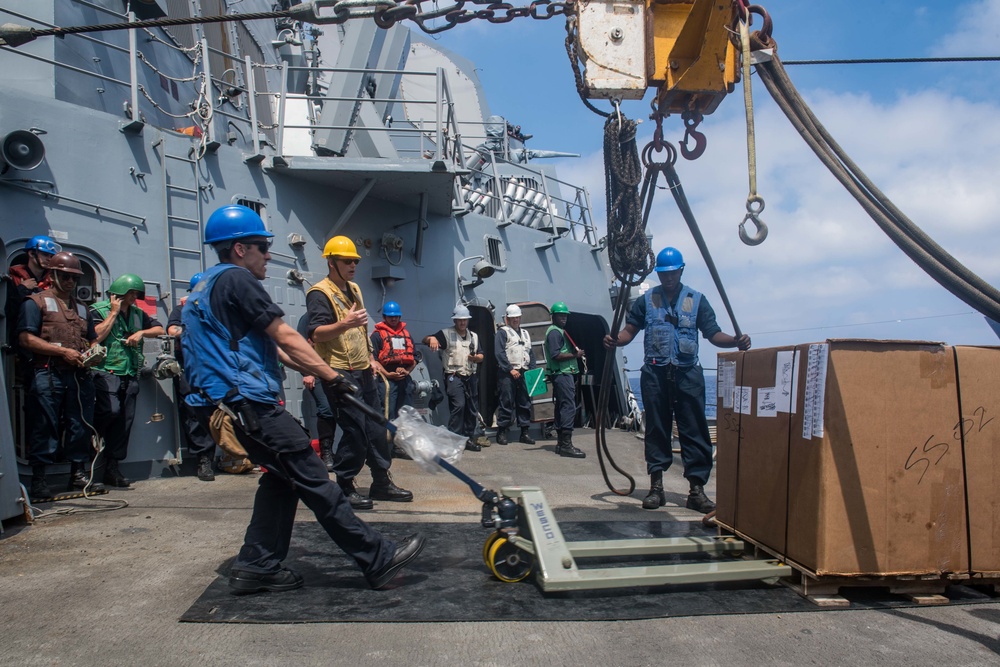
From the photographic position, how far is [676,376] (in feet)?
16.6

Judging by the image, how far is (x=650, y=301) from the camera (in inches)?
204

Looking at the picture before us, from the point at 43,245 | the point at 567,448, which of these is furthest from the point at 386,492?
the point at 567,448

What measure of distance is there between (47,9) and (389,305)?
4.25 metres

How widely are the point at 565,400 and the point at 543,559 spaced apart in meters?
5.41

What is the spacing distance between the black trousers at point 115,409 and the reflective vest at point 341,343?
202 centimetres

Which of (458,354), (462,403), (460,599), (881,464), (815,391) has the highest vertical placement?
(458,354)

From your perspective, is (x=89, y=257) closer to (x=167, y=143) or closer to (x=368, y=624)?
(x=167, y=143)

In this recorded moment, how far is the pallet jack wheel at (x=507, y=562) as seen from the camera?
3232 mm

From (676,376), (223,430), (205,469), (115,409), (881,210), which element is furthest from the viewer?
(205,469)

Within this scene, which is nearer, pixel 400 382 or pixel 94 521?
pixel 94 521

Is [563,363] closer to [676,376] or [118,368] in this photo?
[676,376]

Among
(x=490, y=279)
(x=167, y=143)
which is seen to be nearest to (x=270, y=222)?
(x=167, y=143)

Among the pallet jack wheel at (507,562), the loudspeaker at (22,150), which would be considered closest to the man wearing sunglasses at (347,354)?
the pallet jack wheel at (507,562)

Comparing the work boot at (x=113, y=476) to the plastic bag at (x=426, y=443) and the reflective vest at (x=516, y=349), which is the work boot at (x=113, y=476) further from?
the reflective vest at (x=516, y=349)
